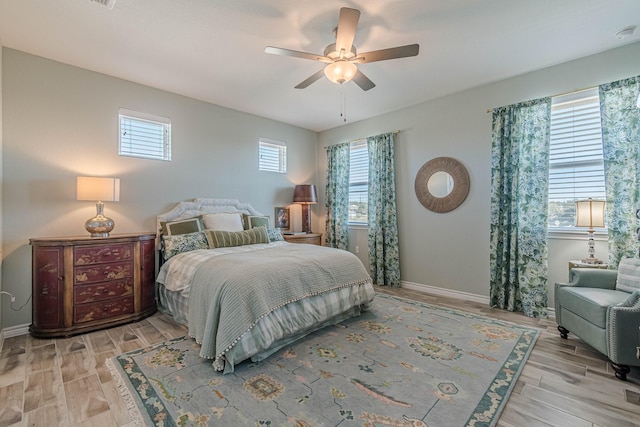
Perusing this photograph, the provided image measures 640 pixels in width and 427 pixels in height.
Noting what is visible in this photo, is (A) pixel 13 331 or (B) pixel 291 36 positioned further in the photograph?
(A) pixel 13 331

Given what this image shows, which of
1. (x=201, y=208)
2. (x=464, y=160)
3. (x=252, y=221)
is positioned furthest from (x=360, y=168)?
(x=201, y=208)

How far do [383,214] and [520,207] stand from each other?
1.88 meters

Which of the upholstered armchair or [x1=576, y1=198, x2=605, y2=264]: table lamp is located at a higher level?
[x1=576, y1=198, x2=605, y2=264]: table lamp

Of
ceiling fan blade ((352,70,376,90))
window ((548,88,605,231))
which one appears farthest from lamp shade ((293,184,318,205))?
window ((548,88,605,231))

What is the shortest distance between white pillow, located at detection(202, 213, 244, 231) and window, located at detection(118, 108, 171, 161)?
1001mm

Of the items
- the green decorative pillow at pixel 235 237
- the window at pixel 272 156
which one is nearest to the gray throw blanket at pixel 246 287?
the green decorative pillow at pixel 235 237

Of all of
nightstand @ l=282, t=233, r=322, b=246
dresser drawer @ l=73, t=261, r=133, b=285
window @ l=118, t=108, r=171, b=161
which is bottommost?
dresser drawer @ l=73, t=261, r=133, b=285

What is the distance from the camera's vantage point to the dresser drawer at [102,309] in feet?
9.14

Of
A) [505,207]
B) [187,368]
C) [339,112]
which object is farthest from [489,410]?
[339,112]

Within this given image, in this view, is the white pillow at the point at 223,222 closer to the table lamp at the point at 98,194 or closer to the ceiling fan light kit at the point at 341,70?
the table lamp at the point at 98,194

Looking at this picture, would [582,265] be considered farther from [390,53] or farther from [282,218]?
[282,218]

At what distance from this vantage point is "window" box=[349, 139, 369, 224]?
5.15 m

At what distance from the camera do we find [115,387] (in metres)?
1.92

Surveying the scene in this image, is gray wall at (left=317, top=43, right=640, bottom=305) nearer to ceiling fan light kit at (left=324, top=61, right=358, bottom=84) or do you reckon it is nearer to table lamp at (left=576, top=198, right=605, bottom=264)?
table lamp at (left=576, top=198, right=605, bottom=264)
